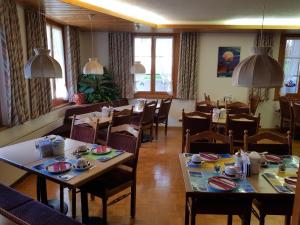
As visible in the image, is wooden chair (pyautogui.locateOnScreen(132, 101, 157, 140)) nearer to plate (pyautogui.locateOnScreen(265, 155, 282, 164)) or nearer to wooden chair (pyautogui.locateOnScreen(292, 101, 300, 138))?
plate (pyautogui.locateOnScreen(265, 155, 282, 164))

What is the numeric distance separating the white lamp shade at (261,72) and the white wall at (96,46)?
5.02m

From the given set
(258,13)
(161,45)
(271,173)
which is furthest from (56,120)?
(258,13)

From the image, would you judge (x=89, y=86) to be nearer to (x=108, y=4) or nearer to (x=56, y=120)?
(x=56, y=120)

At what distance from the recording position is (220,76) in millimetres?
6250

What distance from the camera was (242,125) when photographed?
3580 mm

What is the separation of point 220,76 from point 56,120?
3.94 m

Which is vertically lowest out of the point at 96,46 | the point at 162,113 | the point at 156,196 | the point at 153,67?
the point at 156,196

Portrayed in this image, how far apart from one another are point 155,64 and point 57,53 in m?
2.35

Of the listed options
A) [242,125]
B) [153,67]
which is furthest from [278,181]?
[153,67]

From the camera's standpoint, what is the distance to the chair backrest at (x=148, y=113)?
4.82 m

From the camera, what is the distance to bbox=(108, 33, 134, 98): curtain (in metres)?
6.11

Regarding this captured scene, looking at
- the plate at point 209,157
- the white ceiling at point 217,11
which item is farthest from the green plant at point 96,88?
the plate at point 209,157

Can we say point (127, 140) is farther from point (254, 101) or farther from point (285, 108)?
point (285, 108)

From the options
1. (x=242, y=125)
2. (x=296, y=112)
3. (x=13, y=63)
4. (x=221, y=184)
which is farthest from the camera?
(x=296, y=112)
